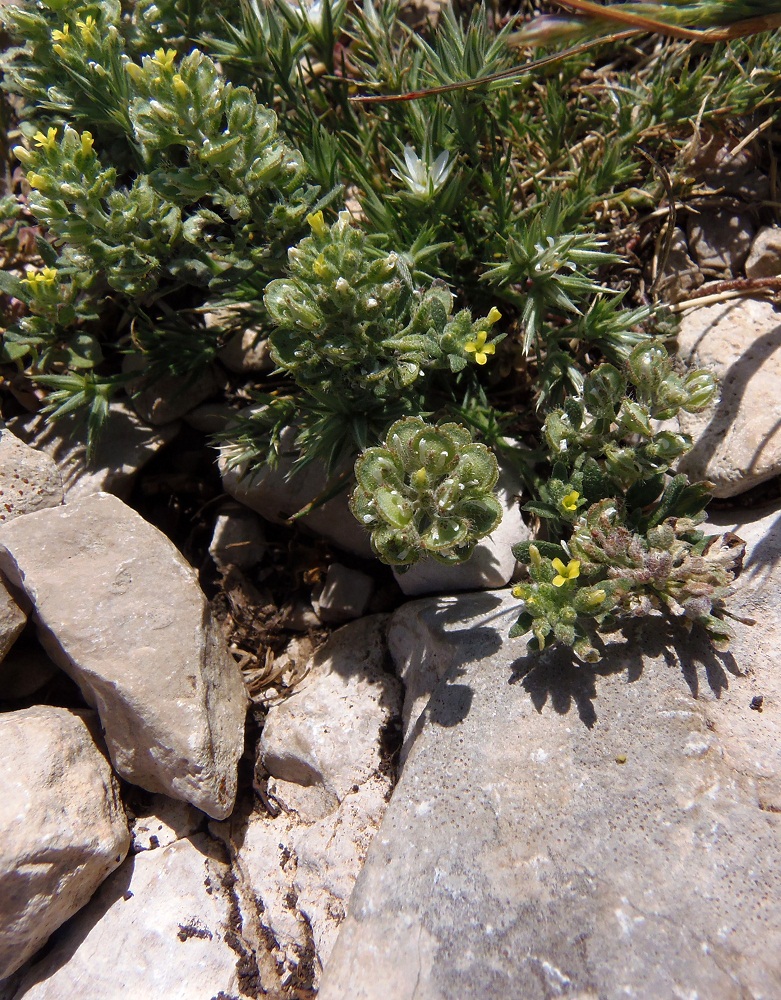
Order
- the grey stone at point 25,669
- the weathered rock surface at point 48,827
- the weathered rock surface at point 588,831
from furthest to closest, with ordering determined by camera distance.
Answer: the grey stone at point 25,669
the weathered rock surface at point 48,827
the weathered rock surface at point 588,831

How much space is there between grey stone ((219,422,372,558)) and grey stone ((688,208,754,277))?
248cm

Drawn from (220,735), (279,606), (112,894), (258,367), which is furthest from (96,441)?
(112,894)

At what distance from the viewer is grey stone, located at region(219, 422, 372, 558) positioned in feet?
13.2

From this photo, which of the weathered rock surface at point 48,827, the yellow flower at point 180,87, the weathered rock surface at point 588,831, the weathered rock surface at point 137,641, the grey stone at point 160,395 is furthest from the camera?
the grey stone at point 160,395

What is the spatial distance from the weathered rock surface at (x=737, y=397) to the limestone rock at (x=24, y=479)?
11.0ft

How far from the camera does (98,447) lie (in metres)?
4.23

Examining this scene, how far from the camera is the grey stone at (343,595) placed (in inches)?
160

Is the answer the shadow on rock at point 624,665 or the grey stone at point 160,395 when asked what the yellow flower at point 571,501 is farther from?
the grey stone at point 160,395

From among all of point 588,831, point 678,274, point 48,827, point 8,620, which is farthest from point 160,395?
point 588,831

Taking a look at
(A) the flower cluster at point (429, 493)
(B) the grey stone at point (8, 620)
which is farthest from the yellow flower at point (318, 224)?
(B) the grey stone at point (8, 620)

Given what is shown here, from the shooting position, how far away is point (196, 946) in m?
3.28

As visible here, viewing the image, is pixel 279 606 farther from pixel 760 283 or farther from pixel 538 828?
pixel 760 283

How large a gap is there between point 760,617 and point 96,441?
341 centimetres

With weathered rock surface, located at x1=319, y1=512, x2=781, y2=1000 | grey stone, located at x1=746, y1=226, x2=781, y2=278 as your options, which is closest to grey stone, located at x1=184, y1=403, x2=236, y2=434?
weathered rock surface, located at x1=319, y1=512, x2=781, y2=1000
